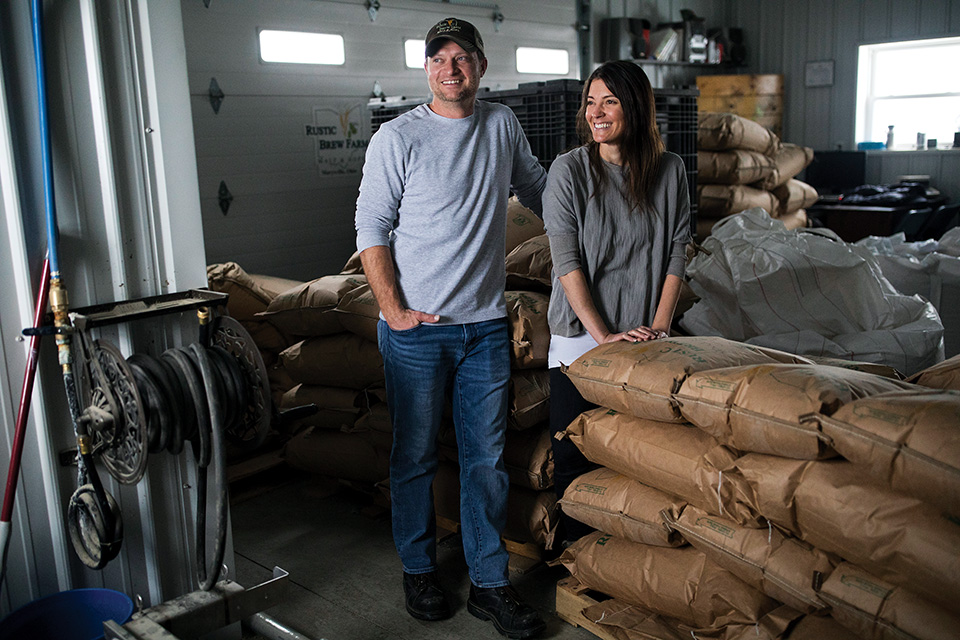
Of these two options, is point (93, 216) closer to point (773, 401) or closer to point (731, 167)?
point (773, 401)

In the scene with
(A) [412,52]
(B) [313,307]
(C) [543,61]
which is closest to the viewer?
(B) [313,307]

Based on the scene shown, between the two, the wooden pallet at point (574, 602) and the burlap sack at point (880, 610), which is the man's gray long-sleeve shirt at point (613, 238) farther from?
the burlap sack at point (880, 610)

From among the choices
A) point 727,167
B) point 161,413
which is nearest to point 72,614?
point 161,413

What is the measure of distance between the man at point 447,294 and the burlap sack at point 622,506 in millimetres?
259

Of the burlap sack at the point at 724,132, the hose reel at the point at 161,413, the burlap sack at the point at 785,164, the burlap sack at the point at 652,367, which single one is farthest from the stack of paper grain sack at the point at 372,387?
the burlap sack at the point at 785,164

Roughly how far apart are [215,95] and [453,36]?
2.61m

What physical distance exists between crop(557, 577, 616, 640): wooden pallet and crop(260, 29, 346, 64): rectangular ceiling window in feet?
11.5

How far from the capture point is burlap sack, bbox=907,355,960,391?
6.48ft

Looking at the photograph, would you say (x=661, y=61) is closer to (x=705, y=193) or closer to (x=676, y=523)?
(x=705, y=193)

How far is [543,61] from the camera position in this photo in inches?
264

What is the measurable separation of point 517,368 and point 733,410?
36.9 inches

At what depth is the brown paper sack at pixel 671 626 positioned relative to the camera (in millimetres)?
1946

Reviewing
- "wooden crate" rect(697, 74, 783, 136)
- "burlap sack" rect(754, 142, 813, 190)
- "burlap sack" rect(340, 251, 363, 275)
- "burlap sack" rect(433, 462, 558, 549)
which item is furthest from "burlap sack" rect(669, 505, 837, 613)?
"wooden crate" rect(697, 74, 783, 136)

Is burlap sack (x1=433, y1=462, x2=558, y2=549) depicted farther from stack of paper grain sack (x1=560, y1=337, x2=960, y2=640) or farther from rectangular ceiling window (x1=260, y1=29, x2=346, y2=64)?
rectangular ceiling window (x1=260, y1=29, x2=346, y2=64)
